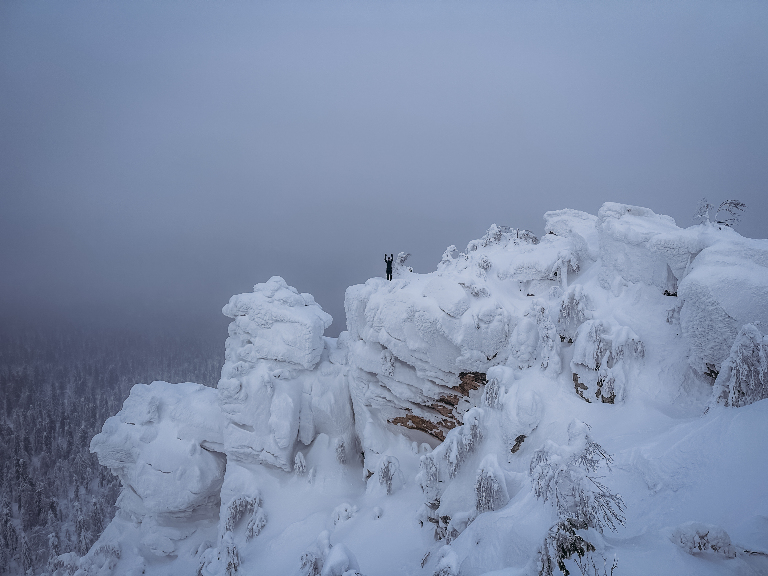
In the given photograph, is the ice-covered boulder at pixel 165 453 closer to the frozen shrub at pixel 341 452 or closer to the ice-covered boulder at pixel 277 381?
the ice-covered boulder at pixel 277 381


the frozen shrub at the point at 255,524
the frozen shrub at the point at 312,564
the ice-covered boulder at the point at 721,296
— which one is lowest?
the frozen shrub at the point at 255,524

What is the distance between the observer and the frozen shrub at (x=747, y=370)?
32.2ft

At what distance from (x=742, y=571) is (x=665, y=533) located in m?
1.35

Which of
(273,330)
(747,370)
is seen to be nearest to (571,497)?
(747,370)

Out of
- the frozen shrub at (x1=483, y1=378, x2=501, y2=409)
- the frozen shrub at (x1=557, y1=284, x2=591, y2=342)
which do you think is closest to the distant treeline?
the frozen shrub at (x1=483, y1=378, x2=501, y2=409)

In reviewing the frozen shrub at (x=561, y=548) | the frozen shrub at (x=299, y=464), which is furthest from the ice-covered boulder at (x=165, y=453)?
the frozen shrub at (x=561, y=548)

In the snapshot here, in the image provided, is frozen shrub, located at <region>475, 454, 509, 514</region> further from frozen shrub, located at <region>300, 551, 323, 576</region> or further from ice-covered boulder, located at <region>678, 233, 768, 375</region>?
ice-covered boulder, located at <region>678, 233, 768, 375</region>

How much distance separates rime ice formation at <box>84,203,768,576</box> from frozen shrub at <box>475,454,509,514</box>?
6cm

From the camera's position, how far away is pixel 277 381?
77.2 feet

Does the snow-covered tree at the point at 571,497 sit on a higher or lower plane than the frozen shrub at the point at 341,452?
higher

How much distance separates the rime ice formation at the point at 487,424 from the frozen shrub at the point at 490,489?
56 millimetres

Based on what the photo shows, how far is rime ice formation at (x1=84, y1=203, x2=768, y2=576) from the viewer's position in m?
8.15

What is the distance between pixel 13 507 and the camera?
1564 inches

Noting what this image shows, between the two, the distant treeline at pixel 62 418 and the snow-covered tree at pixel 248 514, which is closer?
the snow-covered tree at pixel 248 514
